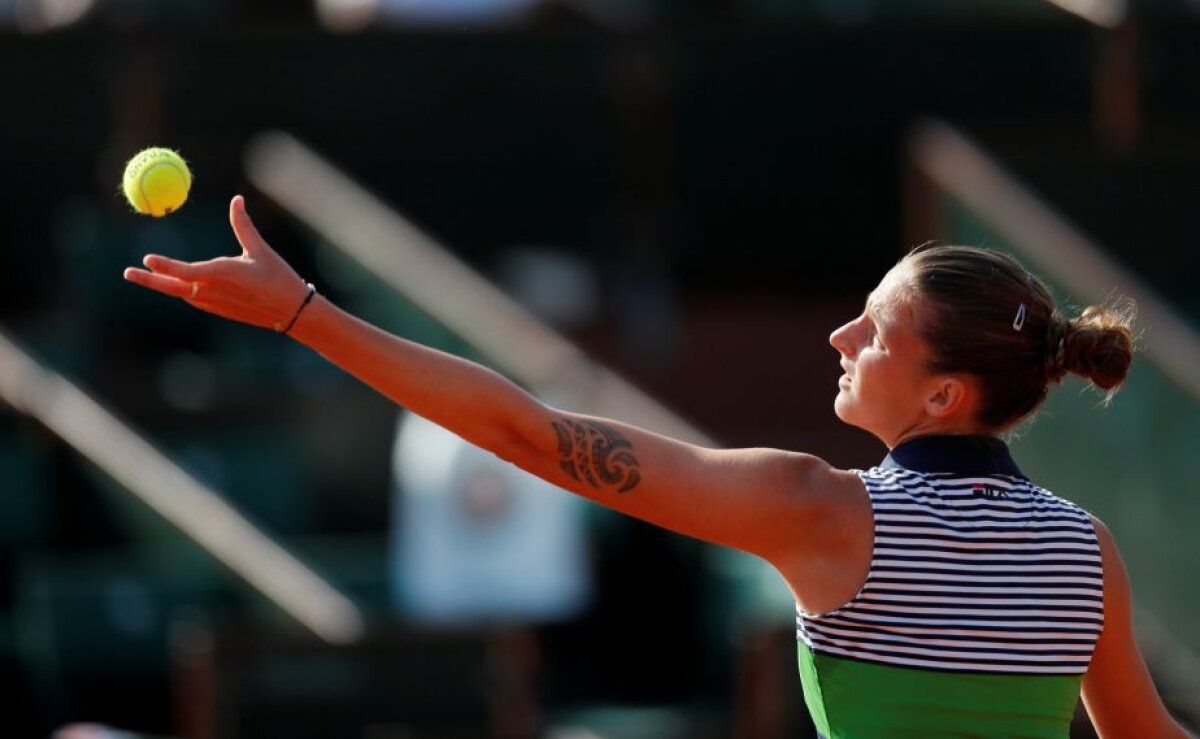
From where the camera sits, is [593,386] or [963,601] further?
[593,386]

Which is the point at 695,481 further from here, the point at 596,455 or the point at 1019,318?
the point at 1019,318

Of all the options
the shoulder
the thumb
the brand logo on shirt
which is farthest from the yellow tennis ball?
the shoulder

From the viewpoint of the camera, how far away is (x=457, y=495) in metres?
7.87

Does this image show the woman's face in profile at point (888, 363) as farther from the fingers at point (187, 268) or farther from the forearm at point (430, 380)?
the fingers at point (187, 268)

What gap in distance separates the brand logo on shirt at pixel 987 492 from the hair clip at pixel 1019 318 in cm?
20

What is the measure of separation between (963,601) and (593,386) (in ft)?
20.6

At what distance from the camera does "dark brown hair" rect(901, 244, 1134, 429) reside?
282cm

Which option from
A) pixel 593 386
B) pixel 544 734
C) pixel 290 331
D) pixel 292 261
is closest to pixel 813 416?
pixel 593 386

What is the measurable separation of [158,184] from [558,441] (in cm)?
72

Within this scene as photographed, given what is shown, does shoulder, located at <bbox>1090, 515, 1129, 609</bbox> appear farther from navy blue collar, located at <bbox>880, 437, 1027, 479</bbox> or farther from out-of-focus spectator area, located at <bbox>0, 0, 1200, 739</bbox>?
out-of-focus spectator area, located at <bbox>0, 0, 1200, 739</bbox>

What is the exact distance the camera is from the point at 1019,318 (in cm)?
282

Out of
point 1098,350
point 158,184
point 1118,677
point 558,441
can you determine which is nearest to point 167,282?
point 158,184

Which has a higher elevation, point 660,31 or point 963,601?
point 660,31

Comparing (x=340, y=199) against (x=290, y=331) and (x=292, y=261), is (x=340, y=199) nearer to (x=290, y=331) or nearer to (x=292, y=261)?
(x=292, y=261)
